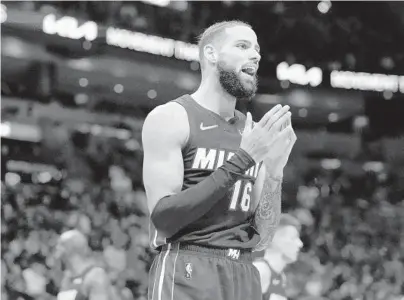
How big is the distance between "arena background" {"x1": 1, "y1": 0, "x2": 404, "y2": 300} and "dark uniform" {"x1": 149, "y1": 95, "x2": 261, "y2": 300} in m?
9.02

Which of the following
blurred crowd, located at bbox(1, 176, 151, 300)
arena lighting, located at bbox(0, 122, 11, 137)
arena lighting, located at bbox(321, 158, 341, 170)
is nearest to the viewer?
blurred crowd, located at bbox(1, 176, 151, 300)

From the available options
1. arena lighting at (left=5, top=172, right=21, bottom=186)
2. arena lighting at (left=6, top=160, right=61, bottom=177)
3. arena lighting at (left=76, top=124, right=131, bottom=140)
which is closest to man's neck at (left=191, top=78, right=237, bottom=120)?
arena lighting at (left=5, top=172, right=21, bottom=186)

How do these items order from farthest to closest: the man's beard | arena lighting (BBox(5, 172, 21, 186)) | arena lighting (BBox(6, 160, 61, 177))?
arena lighting (BBox(6, 160, 61, 177))
arena lighting (BBox(5, 172, 21, 186))
the man's beard

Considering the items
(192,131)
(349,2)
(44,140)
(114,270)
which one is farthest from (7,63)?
(192,131)

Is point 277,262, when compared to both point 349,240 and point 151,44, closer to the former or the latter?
point 349,240

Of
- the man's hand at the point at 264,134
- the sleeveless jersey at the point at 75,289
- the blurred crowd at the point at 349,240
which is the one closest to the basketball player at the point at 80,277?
the sleeveless jersey at the point at 75,289

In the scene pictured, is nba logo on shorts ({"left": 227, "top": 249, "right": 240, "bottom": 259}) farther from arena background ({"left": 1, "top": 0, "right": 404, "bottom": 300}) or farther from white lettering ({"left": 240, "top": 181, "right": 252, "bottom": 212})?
arena background ({"left": 1, "top": 0, "right": 404, "bottom": 300})

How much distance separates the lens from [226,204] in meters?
2.93

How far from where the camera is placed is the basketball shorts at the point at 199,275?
2.86 meters

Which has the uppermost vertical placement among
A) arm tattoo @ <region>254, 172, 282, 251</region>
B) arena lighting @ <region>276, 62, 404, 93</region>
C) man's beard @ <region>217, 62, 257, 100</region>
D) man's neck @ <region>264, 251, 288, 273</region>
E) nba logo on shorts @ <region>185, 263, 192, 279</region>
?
arena lighting @ <region>276, 62, 404, 93</region>

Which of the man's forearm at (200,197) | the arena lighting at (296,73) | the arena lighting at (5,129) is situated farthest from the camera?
the arena lighting at (296,73)

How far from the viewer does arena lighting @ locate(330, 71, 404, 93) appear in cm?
1636

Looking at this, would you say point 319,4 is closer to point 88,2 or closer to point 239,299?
point 88,2

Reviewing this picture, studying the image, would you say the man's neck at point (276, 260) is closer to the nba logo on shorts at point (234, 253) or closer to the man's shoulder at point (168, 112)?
the nba logo on shorts at point (234, 253)
